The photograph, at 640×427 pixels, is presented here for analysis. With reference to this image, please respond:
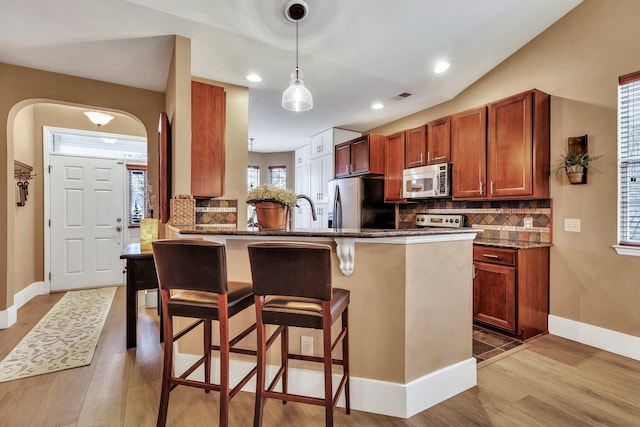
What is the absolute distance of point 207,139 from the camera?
9.81ft

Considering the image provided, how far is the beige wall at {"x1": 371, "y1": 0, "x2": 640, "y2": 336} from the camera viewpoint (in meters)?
2.59

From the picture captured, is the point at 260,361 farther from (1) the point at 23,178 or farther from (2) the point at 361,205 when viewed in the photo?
(1) the point at 23,178

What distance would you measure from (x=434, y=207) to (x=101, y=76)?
4.39 meters

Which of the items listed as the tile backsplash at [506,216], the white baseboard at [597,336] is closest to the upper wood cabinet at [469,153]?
the tile backsplash at [506,216]

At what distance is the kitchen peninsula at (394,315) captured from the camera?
70.4 inches

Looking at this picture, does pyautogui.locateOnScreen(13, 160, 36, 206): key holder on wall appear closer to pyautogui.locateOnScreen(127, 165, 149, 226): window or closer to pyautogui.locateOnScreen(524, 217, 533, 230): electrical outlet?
pyautogui.locateOnScreen(127, 165, 149, 226): window

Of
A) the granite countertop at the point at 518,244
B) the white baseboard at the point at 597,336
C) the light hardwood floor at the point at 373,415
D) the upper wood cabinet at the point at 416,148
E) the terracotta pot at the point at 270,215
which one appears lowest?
the light hardwood floor at the point at 373,415

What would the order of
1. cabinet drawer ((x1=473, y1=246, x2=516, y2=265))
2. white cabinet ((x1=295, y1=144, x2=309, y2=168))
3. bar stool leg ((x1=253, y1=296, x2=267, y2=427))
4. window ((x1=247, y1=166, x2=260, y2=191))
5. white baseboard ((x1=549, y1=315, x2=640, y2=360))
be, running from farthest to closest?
window ((x1=247, y1=166, x2=260, y2=191)), white cabinet ((x1=295, y1=144, x2=309, y2=168)), cabinet drawer ((x1=473, y1=246, x2=516, y2=265)), white baseboard ((x1=549, y1=315, x2=640, y2=360)), bar stool leg ((x1=253, y1=296, x2=267, y2=427))

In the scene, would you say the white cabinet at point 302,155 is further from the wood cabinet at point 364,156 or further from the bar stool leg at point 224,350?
the bar stool leg at point 224,350

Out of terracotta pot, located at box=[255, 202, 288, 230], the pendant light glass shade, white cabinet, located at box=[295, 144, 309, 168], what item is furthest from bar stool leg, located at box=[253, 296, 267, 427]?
white cabinet, located at box=[295, 144, 309, 168]

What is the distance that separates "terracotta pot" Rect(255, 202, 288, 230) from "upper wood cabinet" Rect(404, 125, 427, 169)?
2697 millimetres

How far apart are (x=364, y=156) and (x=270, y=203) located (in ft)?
10.1

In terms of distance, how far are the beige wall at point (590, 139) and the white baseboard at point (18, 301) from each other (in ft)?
18.1

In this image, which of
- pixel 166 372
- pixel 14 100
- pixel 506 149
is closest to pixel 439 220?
pixel 506 149
